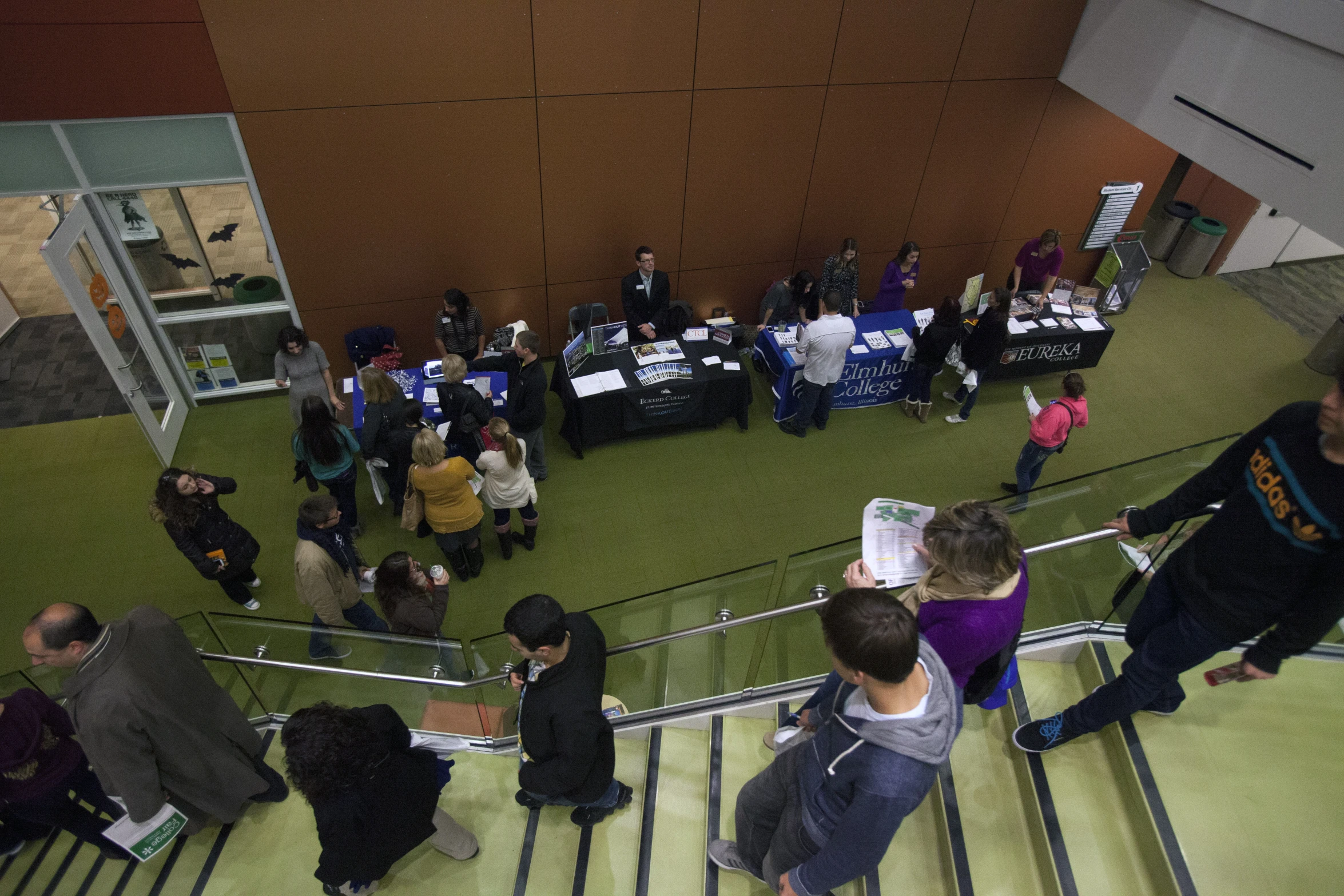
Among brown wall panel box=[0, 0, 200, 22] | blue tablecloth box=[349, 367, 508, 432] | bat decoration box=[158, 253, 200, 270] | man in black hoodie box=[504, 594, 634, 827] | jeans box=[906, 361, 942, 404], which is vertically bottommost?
jeans box=[906, 361, 942, 404]

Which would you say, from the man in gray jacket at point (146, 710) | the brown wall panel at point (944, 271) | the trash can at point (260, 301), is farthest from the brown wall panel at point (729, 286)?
the man in gray jacket at point (146, 710)

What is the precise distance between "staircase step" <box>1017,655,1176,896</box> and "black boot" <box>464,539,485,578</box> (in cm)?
401

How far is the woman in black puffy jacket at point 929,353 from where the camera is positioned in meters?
7.00

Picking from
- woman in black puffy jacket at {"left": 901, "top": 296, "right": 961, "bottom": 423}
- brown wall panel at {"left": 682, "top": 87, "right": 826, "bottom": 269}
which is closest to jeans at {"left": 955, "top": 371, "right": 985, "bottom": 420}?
woman in black puffy jacket at {"left": 901, "top": 296, "right": 961, "bottom": 423}

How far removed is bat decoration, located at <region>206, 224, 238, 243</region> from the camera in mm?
7410

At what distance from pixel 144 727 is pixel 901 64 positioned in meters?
7.86

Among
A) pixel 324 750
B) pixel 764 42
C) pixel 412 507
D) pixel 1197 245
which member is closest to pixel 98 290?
pixel 412 507

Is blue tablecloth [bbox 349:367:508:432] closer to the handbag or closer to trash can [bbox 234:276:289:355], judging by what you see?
trash can [bbox 234:276:289:355]

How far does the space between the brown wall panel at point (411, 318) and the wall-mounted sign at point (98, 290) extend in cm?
155

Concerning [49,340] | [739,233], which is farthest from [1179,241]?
[49,340]

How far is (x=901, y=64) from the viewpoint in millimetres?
7324

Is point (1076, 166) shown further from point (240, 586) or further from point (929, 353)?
point (240, 586)

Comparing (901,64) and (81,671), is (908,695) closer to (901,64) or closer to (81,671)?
(81,671)

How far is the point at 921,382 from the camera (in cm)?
766
